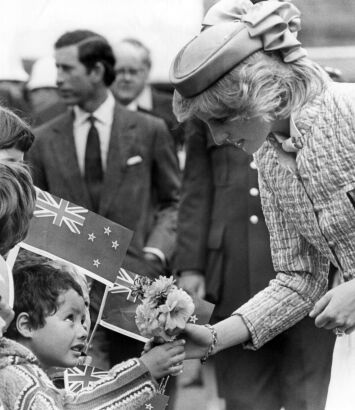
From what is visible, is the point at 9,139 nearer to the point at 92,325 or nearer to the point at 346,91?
the point at 92,325

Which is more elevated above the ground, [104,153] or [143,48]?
[143,48]

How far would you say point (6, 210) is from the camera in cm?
333

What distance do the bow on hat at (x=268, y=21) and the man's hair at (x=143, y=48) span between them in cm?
129

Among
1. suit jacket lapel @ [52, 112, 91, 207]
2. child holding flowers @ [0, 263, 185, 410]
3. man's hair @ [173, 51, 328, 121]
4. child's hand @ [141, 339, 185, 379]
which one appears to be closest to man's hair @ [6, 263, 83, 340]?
child holding flowers @ [0, 263, 185, 410]

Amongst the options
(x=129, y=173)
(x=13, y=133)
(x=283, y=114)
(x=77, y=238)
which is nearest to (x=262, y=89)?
(x=283, y=114)

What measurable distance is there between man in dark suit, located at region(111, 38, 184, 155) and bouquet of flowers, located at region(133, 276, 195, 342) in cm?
148

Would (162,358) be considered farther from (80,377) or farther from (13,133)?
(13,133)

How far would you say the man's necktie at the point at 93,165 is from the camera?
4.66 m

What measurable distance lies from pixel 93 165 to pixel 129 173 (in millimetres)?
126

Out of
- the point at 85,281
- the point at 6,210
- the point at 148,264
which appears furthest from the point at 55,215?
the point at 148,264

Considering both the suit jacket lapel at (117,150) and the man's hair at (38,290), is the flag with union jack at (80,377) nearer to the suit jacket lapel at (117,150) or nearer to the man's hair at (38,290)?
the man's hair at (38,290)

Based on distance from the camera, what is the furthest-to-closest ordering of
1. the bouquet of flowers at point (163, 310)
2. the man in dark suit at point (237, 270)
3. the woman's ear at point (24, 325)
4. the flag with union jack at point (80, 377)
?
1. the man in dark suit at point (237, 270)
2. the flag with union jack at point (80, 377)
3. the woman's ear at point (24, 325)
4. the bouquet of flowers at point (163, 310)

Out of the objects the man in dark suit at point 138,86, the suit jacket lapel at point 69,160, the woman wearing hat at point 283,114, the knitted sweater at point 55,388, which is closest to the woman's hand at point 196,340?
the woman wearing hat at point 283,114

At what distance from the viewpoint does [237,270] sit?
468cm
